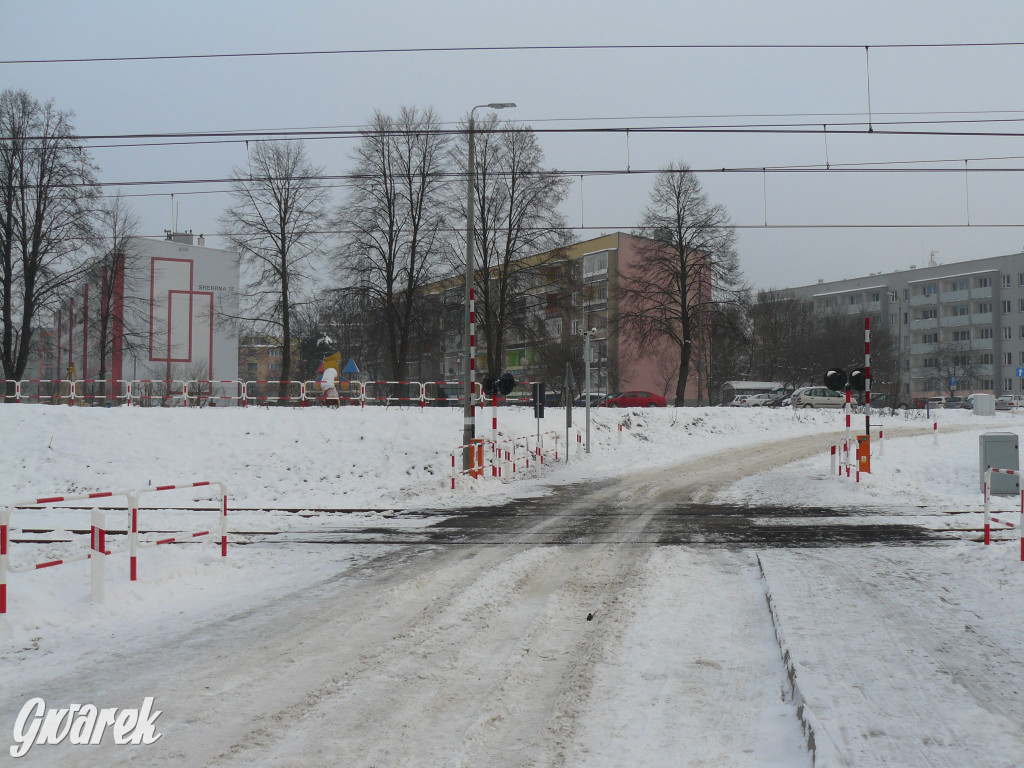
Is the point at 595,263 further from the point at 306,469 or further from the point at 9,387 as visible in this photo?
the point at 306,469

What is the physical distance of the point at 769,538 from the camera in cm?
1218

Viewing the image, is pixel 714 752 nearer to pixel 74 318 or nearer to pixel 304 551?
pixel 304 551

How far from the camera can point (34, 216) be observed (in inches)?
1411

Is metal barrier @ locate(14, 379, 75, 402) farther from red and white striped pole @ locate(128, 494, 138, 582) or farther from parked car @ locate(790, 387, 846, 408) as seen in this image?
parked car @ locate(790, 387, 846, 408)

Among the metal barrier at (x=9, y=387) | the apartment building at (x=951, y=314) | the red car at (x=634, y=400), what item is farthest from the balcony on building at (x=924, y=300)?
the metal barrier at (x=9, y=387)

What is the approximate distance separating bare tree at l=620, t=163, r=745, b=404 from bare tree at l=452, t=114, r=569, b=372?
30.0ft

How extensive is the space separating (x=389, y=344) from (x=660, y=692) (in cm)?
3509

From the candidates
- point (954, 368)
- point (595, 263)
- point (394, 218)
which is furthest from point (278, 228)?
point (954, 368)

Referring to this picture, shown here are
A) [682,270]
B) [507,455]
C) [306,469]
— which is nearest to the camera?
Answer: [306,469]

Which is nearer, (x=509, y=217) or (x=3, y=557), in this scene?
(x=3, y=557)

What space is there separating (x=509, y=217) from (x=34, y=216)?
20.6m

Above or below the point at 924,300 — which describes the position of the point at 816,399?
below

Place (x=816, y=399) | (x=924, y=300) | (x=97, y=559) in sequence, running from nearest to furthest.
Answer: (x=97, y=559) < (x=816, y=399) < (x=924, y=300)

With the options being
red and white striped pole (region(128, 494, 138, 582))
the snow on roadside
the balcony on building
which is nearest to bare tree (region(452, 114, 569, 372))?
the snow on roadside
